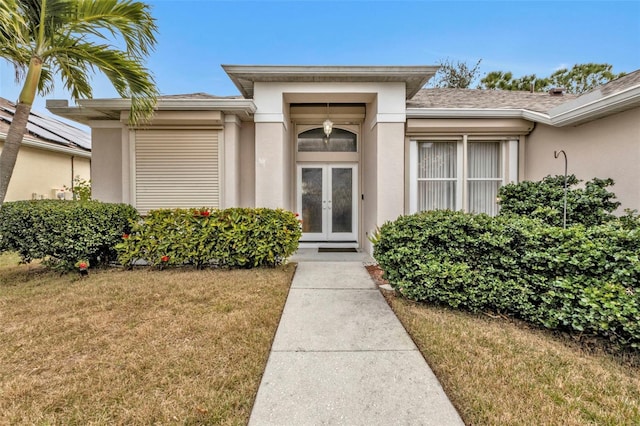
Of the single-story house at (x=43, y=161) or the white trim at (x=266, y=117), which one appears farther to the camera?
the single-story house at (x=43, y=161)

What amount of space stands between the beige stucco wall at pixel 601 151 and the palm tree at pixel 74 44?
27.9ft

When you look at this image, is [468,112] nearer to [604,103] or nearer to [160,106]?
[604,103]

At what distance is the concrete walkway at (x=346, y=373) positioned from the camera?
2.20 meters

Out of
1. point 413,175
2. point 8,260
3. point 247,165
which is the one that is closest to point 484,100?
point 413,175

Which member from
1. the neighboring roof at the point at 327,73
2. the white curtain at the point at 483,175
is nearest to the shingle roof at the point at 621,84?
the white curtain at the point at 483,175

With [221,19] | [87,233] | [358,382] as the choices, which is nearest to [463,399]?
[358,382]

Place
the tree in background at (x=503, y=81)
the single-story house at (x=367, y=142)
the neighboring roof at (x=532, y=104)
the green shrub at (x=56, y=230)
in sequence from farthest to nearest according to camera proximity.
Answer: the tree in background at (x=503, y=81)
the single-story house at (x=367, y=142)
the green shrub at (x=56, y=230)
the neighboring roof at (x=532, y=104)

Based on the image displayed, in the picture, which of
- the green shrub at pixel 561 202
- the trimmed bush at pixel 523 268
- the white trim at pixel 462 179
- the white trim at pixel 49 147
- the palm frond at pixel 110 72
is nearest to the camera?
the trimmed bush at pixel 523 268

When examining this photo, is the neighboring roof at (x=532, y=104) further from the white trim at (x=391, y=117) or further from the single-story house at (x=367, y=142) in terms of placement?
the white trim at (x=391, y=117)

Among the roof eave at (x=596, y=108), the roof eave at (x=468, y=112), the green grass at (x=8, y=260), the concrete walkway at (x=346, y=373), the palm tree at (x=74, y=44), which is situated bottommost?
the concrete walkway at (x=346, y=373)

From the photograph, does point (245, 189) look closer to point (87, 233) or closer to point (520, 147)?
point (87, 233)

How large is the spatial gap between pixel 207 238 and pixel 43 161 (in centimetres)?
1031

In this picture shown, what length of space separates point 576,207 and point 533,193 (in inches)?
25.7

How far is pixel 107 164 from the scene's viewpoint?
7.77 m
